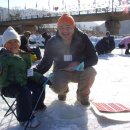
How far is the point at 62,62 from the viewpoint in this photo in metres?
4.78

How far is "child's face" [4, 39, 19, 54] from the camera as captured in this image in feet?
12.8

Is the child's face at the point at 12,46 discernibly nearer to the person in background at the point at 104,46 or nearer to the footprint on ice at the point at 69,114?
the footprint on ice at the point at 69,114

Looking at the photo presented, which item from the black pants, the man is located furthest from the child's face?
the man

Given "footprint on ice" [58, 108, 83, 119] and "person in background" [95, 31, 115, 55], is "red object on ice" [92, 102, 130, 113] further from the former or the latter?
"person in background" [95, 31, 115, 55]

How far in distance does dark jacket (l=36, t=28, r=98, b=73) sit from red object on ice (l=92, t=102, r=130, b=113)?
1.88 ft

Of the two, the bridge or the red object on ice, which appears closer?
the red object on ice

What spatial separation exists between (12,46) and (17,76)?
34 centimetres

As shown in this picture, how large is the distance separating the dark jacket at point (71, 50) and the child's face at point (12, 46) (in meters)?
0.78

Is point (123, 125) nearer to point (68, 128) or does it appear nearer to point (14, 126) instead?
point (68, 128)

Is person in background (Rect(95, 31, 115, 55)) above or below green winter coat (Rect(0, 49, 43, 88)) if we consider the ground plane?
below

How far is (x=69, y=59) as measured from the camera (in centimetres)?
473

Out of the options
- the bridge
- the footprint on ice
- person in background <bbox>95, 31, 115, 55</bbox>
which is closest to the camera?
the footprint on ice

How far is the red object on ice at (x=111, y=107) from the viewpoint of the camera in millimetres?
4203

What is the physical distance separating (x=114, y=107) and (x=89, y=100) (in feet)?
1.98
